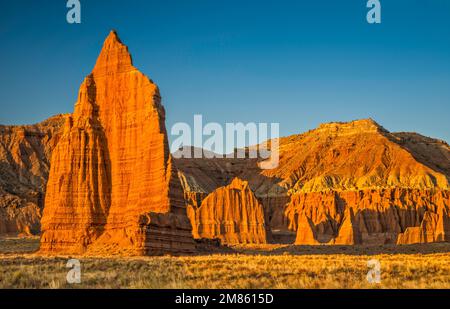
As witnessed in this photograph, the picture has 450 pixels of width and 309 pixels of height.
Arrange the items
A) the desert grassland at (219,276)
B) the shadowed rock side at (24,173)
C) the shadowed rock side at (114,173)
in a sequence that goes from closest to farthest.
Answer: the desert grassland at (219,276)
the shadowed rock side at (114,173)
the shadowed rock side at (24,173)

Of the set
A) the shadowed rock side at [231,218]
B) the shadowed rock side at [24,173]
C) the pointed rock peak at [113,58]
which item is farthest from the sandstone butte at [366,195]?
the pointed rock peak at [113,58]

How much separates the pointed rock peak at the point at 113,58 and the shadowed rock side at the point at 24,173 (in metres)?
52.3

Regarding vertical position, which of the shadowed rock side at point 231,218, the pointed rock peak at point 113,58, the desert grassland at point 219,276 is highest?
the pointed rock peak at point 113,58

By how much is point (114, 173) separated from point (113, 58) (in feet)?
33.3

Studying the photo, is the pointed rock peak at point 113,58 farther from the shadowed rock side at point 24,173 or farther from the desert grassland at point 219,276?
the shadowed rock side at point 24,173

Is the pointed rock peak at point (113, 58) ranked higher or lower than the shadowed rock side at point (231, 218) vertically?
higher

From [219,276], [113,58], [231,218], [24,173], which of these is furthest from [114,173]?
[24,173]

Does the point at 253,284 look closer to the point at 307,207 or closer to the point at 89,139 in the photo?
the point at 89,139

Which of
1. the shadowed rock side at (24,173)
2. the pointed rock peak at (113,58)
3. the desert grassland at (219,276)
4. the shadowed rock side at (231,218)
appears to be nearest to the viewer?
the desert grassland at (219,276)

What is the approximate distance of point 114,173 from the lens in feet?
202

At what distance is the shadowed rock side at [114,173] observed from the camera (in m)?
56.0

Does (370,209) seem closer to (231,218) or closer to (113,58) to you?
(231,218)
